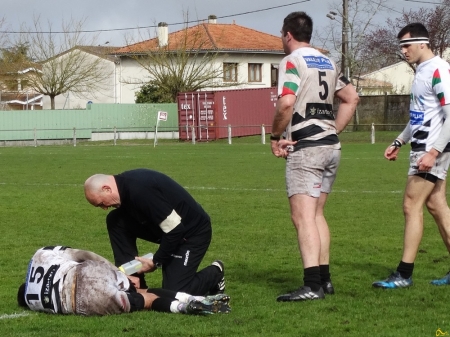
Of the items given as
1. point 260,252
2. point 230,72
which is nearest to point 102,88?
point 230,72

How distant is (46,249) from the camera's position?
7215mm

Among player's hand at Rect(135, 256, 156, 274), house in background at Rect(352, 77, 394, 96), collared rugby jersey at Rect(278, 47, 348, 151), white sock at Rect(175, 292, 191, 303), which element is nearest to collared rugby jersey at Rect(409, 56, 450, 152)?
collared rugby jersey at Rect(278, 47, 348, 151)

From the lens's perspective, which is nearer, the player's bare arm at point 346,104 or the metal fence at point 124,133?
the player's bare arm at point 346,104

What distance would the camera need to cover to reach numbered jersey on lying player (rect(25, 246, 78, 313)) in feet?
22.6

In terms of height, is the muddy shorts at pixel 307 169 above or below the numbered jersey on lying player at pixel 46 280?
above

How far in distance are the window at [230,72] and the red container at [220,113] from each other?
15.6 meters

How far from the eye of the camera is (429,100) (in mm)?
7547

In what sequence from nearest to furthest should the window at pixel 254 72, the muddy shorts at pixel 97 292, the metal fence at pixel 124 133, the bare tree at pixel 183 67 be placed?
the muddy shorts at pixel 97 292, the metal fence at pixel 124 133, the bare tree at pixel 183 67, the window at pixel 254 72

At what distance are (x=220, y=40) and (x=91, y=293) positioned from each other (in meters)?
66.6

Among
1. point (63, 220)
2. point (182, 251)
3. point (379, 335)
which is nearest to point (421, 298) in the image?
point (379, 335)

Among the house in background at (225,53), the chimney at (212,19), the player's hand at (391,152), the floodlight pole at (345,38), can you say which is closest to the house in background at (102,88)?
the house in background at (225,53)

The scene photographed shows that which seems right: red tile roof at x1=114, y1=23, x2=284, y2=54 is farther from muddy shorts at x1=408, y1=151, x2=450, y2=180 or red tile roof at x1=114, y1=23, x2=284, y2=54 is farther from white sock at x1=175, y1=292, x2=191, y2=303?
white sock at x1=175, y1=292, x2=191, y2=303

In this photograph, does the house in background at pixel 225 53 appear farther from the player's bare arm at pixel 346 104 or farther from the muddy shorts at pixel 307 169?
the muddy shorts at pixel 307 169

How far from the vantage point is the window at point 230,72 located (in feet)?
224
